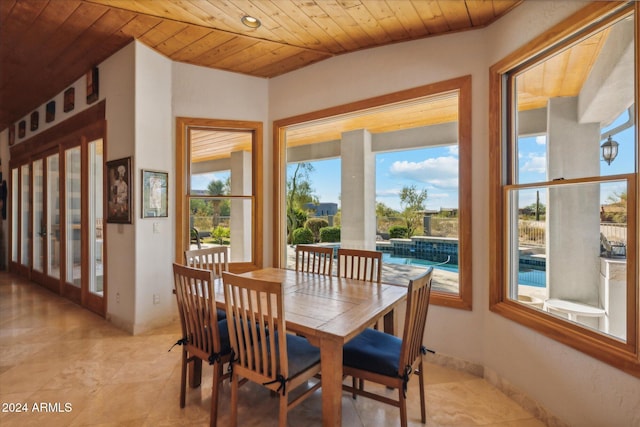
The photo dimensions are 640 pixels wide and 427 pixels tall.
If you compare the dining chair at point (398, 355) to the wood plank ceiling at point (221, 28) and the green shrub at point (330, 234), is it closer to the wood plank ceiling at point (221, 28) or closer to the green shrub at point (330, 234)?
the green shrub at point (330, 234)

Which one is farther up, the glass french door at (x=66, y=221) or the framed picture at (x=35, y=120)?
the framed picture at (x=35, y=120)

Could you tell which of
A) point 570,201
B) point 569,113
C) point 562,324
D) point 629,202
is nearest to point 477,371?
point 562,324

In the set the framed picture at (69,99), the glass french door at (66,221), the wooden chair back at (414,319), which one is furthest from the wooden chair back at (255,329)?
the framed picture at (69,99)

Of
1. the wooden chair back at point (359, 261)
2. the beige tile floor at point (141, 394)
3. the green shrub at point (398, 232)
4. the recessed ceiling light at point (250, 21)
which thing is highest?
the recessed ceiling light at point (250, 21)

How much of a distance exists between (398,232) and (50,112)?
5296mm

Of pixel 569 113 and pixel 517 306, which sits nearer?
pixel 569 113

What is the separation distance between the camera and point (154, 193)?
11.0 ft

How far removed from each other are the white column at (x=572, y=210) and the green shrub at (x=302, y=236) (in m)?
2.36

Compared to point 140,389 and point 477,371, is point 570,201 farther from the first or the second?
point 140,389

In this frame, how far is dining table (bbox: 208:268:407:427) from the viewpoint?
1539mm

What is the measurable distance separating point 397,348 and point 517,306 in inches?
40.1

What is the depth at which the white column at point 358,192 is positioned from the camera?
3369 millimetres

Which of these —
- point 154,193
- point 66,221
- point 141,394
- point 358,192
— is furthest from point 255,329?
point 66,221

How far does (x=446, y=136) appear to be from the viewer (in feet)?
9.35
